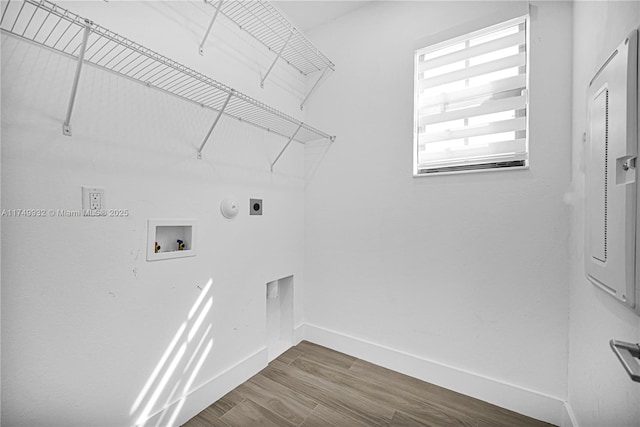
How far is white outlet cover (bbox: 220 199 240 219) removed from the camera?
57.1 inches

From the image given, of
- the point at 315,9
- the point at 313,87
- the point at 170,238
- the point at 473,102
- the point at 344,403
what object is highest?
the point at 315,9

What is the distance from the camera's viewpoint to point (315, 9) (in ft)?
6.15

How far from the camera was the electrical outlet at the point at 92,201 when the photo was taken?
951 millimetres

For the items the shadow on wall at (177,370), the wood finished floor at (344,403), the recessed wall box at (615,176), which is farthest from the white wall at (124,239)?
the recessed wall box at (615,176)

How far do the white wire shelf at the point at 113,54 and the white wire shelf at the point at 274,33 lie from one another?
272 millimetres

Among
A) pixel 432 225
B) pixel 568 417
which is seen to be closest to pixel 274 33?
pixel 432 225

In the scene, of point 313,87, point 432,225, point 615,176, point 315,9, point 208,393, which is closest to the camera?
point 615,176

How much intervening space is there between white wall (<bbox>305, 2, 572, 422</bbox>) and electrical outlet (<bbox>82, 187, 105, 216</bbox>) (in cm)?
136

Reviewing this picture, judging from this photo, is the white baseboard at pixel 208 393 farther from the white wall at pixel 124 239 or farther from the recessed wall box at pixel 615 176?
the recessed wall box at pixel 615 176

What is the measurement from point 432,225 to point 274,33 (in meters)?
1.63

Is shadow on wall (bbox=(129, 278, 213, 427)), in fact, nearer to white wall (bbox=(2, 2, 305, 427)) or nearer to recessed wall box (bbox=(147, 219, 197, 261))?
white wall (bbox=(2, 2, 305, 427))

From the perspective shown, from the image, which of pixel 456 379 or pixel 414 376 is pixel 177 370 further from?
pixel 456 379

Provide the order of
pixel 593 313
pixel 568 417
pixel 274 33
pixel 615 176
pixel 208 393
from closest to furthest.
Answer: pixel 615 176 < pixel 593 313 < pixel 568 417 < pixel 208 393 < pixel 274 33

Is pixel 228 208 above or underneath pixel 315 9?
underneath
